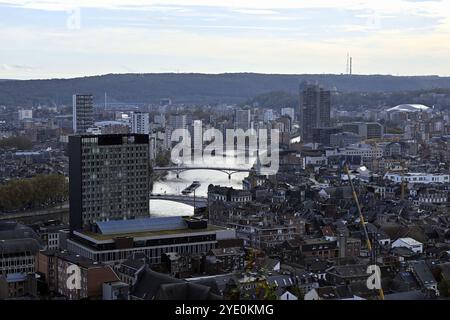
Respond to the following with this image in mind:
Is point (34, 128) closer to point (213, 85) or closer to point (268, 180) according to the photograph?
point (268, 180)

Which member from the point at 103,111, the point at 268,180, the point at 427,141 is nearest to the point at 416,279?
the point at 268,180

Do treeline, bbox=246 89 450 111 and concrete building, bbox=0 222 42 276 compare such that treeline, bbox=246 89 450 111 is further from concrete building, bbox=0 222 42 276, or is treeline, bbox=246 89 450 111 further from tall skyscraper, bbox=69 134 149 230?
concrete building, bbox=0 222 42 276

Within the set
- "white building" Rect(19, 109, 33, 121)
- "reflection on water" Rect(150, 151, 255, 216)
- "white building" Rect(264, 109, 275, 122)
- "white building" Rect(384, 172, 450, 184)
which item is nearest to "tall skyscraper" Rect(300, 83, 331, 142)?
"white building" Rect(264, 109, 275, 122)

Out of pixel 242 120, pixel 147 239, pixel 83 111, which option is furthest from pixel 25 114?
pixel 147 239

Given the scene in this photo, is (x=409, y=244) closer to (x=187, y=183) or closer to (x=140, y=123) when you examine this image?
(x=187, y=183)

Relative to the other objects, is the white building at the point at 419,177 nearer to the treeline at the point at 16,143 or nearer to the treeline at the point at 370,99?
the treeline at the point at 16,143

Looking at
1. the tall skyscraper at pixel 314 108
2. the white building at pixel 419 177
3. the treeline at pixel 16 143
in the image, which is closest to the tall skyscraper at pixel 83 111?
the treeline at pixel 16 143

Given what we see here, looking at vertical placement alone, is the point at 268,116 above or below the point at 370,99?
below

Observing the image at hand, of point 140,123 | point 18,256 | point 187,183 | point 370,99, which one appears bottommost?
point 187,183
